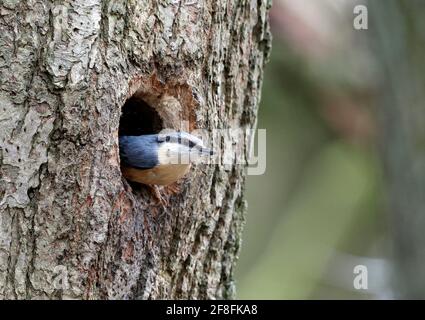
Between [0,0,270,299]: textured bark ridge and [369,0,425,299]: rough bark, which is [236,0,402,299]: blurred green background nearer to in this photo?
[369,0,425,299]: rough bark

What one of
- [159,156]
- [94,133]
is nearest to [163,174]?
[159,156]

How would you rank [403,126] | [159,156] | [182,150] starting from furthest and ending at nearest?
[403,126]
[159,156]
[182,150]

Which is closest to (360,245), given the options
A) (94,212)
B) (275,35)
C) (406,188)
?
(275,35)

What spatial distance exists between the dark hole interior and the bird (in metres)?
0.09

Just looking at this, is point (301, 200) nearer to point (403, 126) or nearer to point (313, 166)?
point (313, 166)

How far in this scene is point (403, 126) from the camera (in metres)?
4.98

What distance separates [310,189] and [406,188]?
3.22 metres

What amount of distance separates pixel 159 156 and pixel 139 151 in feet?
0.32

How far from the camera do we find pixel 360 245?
8.46 m

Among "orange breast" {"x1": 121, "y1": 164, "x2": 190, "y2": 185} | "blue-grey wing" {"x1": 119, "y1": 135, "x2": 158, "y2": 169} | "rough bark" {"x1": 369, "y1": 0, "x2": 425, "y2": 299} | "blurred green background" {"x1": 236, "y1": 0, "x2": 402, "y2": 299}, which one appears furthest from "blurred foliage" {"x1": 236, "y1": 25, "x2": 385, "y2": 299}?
"orange breast" {"x1": 121, "y1": 164, "x2": 190, "y2": 185}

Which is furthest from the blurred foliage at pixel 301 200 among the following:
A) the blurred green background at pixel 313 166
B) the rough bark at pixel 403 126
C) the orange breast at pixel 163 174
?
the orange breast at pixel 163 174

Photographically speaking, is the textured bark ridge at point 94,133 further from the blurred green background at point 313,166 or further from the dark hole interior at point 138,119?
the blurred green background at point 313,166

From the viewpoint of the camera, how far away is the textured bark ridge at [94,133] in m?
3.32

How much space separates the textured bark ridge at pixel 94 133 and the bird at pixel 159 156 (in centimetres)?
7
